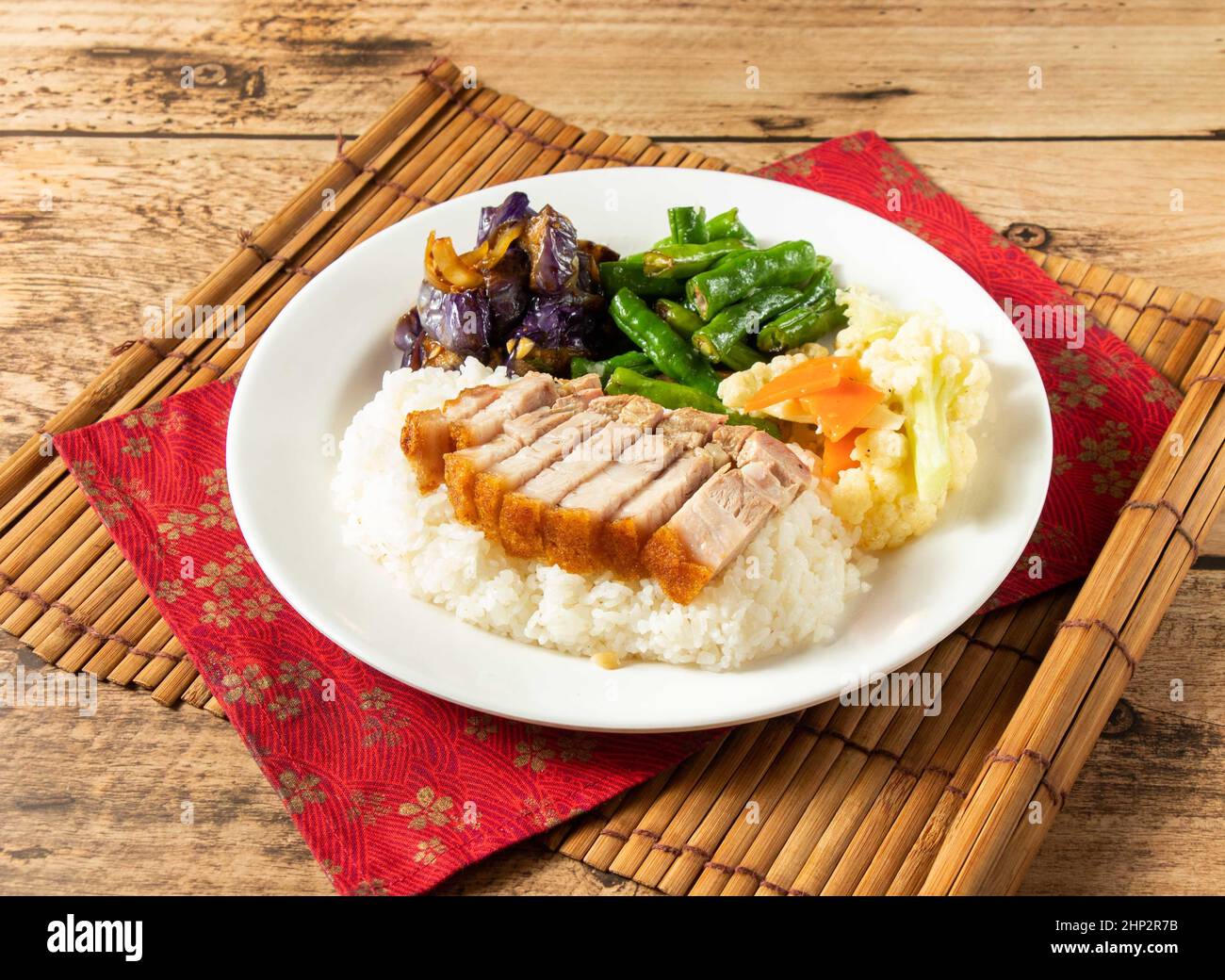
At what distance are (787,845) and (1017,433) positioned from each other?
164 centimetres

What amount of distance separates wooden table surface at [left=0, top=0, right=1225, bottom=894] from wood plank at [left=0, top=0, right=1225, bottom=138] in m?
0.02

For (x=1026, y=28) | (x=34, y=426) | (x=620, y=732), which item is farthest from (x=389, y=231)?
(x=1026, y=28)

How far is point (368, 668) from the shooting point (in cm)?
394

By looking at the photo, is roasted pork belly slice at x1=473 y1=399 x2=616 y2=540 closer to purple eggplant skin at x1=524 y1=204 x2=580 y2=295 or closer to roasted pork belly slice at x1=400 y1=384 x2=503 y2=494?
roasted pork belly slice at x1=400 y1=384 x2=503 y2=494

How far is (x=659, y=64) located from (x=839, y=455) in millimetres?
3345

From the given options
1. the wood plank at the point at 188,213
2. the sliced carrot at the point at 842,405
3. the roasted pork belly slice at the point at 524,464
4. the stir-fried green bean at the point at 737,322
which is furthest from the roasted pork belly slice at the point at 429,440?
the wood plank at the point at 188,213

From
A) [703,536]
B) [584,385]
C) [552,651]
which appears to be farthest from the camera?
[584,385]

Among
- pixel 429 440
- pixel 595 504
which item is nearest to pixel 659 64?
pixel 429 440

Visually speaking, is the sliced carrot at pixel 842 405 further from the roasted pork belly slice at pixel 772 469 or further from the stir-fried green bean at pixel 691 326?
the stir-fried green bean at pixel 691 326

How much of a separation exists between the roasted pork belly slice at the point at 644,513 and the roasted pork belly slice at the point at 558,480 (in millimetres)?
182

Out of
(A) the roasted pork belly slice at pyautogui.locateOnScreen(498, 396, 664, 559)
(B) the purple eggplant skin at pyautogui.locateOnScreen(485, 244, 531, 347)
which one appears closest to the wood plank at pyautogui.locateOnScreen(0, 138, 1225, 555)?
(B) the purple eggplant skin at pyautogui.locateOnScreen(485, 244, 531, 347)

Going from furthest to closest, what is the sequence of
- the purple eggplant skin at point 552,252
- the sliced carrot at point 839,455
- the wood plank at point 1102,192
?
the wood plank at point 1102,192
the purple eggplant skin at point 552,252
the sliced carrot at point 839,455

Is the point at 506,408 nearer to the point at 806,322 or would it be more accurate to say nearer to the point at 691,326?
the point at 691,326

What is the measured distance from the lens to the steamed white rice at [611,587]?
3.65 metres
